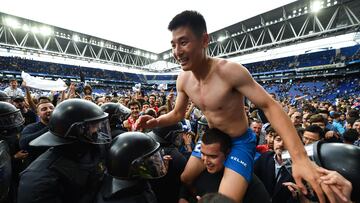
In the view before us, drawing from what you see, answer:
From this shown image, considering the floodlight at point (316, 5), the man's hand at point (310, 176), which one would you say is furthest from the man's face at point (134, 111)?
the floodlight at point (316, 5)

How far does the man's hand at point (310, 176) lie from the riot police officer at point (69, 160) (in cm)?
151

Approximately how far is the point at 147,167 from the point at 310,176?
1124 millimetres

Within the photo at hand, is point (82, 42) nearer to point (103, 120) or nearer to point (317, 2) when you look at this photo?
point (317, 2)

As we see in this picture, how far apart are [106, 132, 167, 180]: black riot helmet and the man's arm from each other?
2.91 ft

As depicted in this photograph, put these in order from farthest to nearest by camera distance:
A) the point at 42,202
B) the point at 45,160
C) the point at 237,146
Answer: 1. the point at 237,146
2. the point at 45,160
3. the point at 42,202

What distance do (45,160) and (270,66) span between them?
39.9 meters

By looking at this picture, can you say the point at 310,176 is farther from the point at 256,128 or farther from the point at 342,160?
the point at 256,128

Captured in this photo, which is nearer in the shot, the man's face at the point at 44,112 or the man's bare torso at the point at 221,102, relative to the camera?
the man's bare torso at the point at 221,102

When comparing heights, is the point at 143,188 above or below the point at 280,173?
above

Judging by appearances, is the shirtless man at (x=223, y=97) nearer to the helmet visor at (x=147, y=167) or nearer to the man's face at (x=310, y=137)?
the helmet visor at (x=147, y=167)

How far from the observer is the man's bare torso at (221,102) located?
2008 mm

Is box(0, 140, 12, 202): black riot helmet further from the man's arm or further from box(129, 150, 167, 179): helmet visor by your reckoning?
the man's arm

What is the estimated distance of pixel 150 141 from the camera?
186cm

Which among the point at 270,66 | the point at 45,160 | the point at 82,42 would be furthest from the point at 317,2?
the point at 82,42
